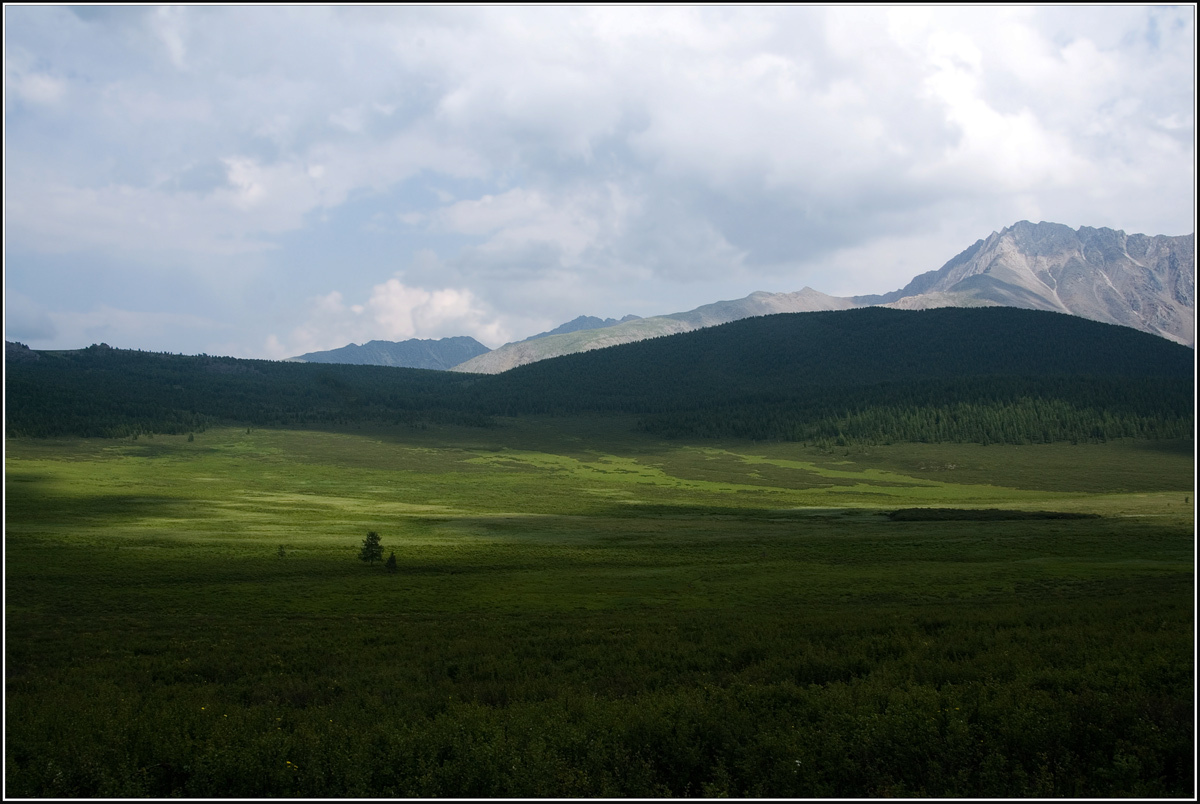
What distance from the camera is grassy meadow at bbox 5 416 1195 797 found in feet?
48.8

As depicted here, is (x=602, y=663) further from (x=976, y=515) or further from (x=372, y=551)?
(x=976, y=515)

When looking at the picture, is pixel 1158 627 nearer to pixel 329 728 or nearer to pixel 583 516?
pixel 329 728

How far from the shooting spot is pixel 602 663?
25438mm

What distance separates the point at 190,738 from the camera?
17.3m

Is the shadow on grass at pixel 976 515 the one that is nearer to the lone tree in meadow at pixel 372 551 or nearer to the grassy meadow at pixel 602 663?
the grassy meadow at pixel 602 663

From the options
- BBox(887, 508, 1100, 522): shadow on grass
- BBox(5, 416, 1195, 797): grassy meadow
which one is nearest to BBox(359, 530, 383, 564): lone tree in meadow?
BBox(5, 416, 1195, 797): grassy meadow

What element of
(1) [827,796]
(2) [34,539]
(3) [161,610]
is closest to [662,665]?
(1) [827,796]

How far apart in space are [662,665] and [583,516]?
246 ft

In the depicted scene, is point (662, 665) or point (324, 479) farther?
point (324, 479)

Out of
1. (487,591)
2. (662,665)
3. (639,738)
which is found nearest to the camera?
(639,738)

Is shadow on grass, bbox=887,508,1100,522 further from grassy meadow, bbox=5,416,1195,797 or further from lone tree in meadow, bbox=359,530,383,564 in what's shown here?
lone tree in meadow, bbox=359,530,383,564

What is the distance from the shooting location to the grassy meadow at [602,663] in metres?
14.9

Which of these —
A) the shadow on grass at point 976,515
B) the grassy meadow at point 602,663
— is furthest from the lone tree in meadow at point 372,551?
the shadow on grass at point 976,515

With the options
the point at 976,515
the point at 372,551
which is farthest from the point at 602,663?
the point at 976,515
